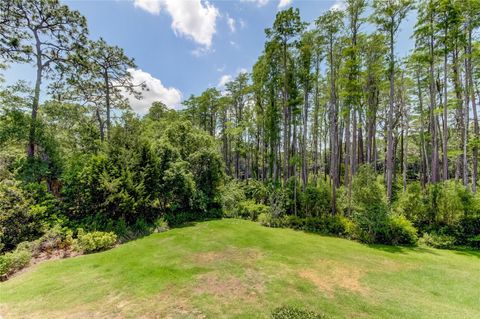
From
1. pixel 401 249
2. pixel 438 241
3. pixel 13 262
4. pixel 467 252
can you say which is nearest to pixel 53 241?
pixel 13 262

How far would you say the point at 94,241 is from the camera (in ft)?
27.1

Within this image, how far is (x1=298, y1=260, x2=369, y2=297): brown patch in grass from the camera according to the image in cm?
523

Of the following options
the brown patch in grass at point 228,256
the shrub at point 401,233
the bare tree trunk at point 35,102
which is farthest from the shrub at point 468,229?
the bare tree trunk at point 35,102

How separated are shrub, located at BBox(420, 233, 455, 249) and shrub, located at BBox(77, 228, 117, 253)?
13454 mm

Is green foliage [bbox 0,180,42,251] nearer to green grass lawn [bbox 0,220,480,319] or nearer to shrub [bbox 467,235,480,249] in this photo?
green grass lawn [bbox 0,220,480,319]

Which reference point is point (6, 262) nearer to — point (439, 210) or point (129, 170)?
point (129, 170)

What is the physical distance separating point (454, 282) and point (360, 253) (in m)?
2.54

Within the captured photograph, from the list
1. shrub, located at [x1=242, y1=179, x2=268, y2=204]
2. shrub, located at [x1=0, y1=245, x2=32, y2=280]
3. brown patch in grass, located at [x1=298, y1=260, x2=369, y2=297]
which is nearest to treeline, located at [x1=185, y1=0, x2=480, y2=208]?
shrub, located at [x1=242, y1=179, x2=268, y2=204]

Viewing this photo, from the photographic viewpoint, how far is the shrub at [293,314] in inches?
158

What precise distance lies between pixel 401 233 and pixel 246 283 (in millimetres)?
7760

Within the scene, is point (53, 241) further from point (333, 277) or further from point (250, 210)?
point (333, 277)

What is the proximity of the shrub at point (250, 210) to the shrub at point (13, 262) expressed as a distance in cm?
1042

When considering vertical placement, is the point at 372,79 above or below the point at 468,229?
above

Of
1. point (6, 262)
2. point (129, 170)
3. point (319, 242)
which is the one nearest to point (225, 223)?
point (319, 242)
